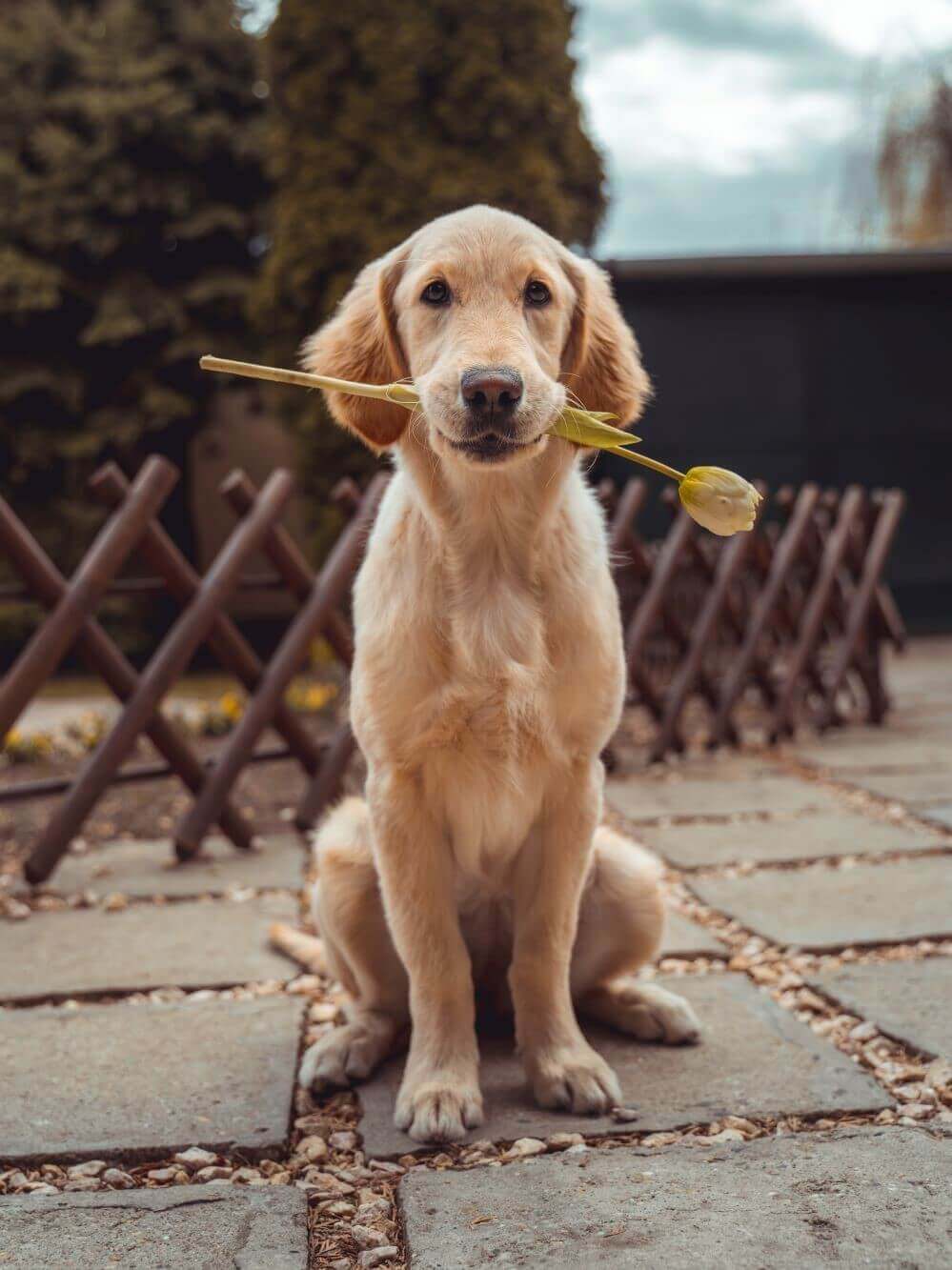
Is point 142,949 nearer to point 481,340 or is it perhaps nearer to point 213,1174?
point 213,1174

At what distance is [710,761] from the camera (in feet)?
19.7

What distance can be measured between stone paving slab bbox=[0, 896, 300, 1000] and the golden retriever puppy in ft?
2.45

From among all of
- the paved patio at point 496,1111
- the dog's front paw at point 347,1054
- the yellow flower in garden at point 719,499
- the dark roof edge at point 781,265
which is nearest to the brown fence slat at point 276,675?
the paved patio at point 496,1111

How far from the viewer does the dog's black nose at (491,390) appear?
6.59 feet

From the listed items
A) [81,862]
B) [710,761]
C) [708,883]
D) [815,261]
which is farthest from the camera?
[815,261]

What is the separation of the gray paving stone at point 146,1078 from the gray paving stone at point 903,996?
3.92 feet

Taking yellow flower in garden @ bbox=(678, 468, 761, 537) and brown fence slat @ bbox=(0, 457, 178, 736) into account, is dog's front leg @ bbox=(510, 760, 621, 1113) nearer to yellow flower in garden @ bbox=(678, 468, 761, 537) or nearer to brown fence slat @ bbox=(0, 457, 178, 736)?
yellow flower in garden @ bbox=(678, 468, 761, 537)

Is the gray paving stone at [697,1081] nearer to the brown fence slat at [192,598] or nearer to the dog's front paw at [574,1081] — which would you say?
the dog's front paw at [574,1081]

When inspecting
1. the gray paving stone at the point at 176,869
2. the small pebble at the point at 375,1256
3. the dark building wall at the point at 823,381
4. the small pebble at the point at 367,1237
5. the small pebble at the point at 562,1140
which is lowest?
the gray paving stone at the point at 176,869

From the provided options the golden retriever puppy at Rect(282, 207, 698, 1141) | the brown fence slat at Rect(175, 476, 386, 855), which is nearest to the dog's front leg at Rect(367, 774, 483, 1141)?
the golden retriever puppy at Rect(282, 207, 698, 1141)

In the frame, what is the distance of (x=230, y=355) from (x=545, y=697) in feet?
30.8

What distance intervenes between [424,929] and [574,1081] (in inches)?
14.8

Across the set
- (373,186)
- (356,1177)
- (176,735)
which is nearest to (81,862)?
(176,735)

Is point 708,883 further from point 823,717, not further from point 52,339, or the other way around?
point 52,339
